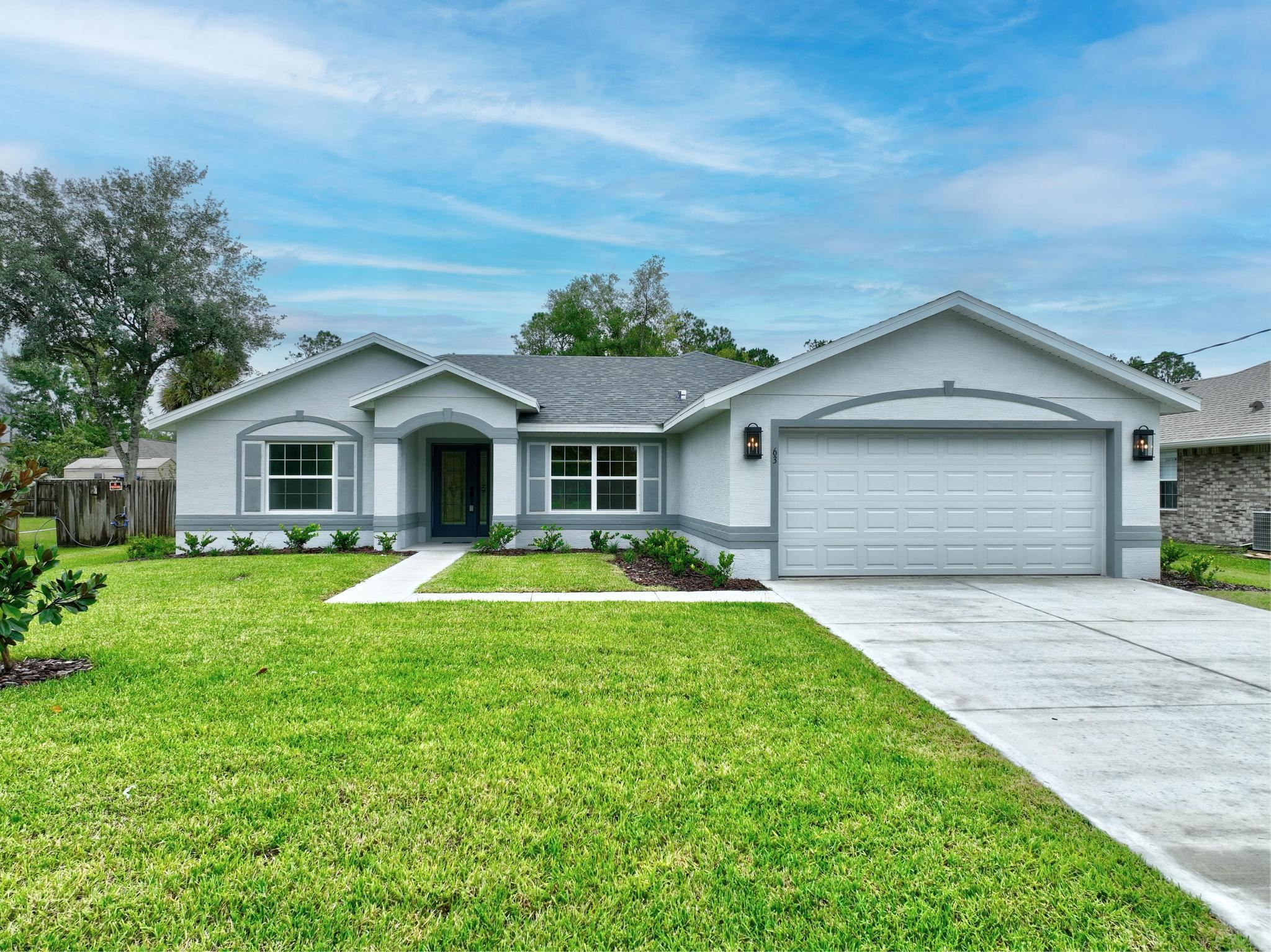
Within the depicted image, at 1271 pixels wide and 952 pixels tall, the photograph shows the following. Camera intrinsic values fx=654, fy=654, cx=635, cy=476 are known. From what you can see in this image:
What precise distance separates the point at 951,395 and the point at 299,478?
1365 centimetres

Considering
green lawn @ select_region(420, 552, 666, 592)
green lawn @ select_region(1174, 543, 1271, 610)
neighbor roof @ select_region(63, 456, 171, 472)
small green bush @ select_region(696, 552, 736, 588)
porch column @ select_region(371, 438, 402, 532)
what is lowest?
green lawn @ select_region(1174, 543, 1271, 610)

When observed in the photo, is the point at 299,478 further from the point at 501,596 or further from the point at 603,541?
the point at 501,596

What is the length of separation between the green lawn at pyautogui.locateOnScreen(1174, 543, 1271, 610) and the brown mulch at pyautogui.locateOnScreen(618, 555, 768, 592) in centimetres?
661

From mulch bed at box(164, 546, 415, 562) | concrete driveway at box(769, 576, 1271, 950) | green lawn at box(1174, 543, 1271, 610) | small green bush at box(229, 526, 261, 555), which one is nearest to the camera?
concrete driveway at box(769, 576, 1271, 950)

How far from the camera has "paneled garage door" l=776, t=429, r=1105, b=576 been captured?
1077 centimetres

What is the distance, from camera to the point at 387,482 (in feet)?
46.4

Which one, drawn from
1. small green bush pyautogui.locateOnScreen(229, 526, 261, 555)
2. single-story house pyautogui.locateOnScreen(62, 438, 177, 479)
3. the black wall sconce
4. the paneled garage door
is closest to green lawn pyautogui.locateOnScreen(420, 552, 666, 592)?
the paneled garage door

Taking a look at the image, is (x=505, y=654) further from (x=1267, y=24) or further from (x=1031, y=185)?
(x=1031, y=185)

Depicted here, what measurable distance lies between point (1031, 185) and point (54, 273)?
99.5 ft

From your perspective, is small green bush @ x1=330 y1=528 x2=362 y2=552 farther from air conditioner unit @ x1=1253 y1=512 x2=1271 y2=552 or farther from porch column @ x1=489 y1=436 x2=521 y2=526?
air conditioner unit @ x1=1253 y1=512 x2=1271 y2=552

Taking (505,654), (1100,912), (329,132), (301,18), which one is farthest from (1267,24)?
(329,132)

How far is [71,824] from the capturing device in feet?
10.2

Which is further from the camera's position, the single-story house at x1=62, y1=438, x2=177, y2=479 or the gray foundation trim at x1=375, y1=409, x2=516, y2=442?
the single-story house at x1=62, y1=438, x2=177, y2=479

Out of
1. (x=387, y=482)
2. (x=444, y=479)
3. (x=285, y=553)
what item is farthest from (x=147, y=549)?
(x=444, y=479)
